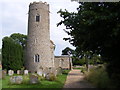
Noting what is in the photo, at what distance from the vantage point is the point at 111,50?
→ 34.6 ft

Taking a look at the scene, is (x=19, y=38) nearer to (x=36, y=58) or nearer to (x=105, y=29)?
(x=36, y=58)

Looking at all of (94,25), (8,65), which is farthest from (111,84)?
(8,65)

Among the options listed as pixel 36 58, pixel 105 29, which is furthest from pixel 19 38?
pixel 105 29

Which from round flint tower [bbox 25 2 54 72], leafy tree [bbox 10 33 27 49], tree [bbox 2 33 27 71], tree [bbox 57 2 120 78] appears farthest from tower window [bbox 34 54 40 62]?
leafy tree [bbox 10 33 27 49]

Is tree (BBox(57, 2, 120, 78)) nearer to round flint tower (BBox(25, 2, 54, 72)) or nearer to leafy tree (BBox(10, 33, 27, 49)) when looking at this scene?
round flint tower (BBox(25, 2, 54, 72))

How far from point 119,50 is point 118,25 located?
1.58 meters

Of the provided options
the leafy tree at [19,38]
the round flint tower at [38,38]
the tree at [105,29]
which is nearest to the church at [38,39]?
the round flint tower at [38,38]

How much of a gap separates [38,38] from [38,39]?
0.60 feet

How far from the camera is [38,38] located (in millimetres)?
35094

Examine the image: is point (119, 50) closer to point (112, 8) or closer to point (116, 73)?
point (116, 73)

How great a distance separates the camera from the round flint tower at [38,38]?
35000mm

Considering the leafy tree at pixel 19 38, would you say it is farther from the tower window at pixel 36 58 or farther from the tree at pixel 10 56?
the tree at pixel 10 56

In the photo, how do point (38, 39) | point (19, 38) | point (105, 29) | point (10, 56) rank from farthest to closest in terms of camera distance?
point (19, 38) < point (38, 39) < point (10, 56) < point (105, 29)

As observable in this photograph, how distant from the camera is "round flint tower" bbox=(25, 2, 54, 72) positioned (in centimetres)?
3500
